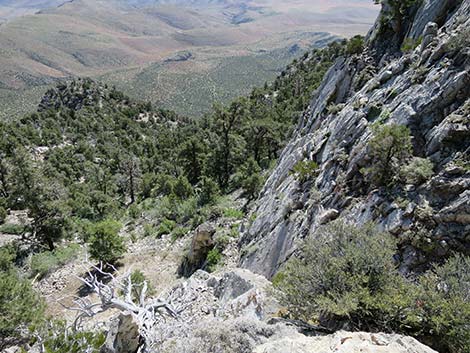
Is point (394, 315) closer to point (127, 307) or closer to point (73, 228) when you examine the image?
point (127, 307)

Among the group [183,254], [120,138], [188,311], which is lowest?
[120,138]

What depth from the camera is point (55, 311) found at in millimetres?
18656

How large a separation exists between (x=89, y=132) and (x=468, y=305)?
6882cm

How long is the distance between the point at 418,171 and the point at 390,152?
45.6 inches

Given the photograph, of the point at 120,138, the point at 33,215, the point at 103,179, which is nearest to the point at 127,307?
the point at 33,215

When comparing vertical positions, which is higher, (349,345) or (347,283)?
(347,283)

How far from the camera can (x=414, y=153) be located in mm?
11047

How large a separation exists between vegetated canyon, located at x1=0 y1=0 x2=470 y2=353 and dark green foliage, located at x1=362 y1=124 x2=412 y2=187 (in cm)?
5

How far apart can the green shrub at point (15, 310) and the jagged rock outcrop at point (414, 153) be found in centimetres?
946

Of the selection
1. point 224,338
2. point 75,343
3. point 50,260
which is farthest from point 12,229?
point 224,338

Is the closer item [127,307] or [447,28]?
[127,307]

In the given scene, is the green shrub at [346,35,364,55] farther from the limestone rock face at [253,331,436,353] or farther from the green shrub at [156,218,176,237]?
the limestone rock face at [253,331,436,353]

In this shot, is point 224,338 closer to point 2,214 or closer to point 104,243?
point 104,243

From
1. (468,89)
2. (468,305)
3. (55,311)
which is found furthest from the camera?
(55,311)
